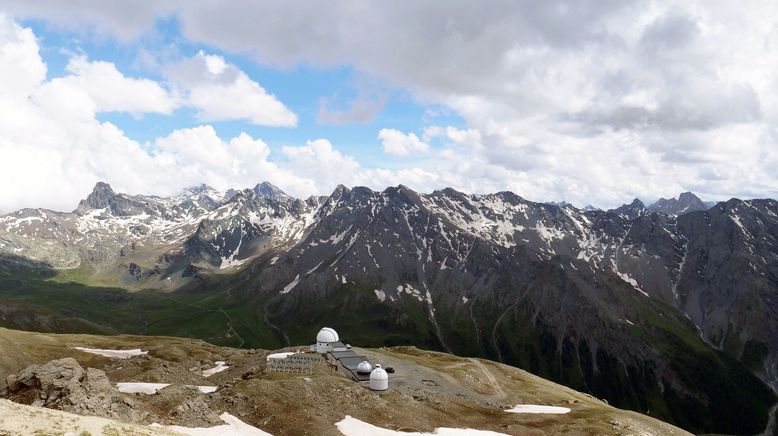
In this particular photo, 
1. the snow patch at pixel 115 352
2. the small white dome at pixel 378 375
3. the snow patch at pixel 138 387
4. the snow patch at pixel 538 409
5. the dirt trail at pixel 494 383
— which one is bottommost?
the snow patch at pixel 115 352

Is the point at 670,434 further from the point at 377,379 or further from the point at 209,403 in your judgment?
the point at 209,403

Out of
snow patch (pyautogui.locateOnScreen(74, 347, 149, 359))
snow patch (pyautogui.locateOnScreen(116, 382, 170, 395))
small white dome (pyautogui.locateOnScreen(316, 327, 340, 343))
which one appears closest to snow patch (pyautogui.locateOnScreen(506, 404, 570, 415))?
small white dome (pyautogui.locateOnScreen(316, 327, 340, 343))

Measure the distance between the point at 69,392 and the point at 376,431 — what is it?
118 ft

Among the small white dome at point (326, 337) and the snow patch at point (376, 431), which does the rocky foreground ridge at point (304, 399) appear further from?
the small white dome at point (326, 337)

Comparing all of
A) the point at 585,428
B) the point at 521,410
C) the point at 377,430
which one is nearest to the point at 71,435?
the point at 377,430

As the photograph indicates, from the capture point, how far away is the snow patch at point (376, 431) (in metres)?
61.2

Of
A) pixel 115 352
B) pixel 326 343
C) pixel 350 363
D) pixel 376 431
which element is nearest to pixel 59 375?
pixel 376 431

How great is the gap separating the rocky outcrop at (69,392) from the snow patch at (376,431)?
2437cm

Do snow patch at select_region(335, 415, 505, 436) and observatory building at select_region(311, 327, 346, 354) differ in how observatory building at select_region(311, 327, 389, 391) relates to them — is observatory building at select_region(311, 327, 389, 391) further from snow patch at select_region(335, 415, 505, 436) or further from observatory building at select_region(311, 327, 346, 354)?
snow patch at select_region(335, 415, 505, 436)

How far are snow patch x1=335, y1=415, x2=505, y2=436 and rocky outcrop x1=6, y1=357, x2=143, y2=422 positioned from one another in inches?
960

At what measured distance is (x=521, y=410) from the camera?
84062mm

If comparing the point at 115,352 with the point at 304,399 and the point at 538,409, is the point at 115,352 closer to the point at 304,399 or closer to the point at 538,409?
the point at 304,399

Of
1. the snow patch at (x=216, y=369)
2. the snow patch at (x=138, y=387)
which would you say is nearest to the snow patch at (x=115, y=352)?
the snow patch at (x=216, y=369)

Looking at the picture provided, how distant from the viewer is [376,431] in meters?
62.0
